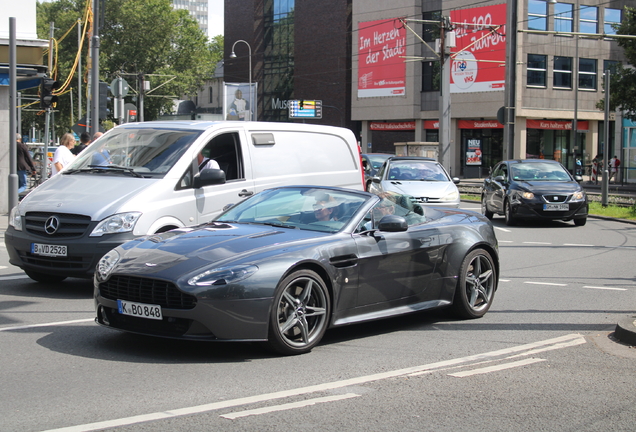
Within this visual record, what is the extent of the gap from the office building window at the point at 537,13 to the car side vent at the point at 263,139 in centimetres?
4677

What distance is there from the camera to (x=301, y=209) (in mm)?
7262

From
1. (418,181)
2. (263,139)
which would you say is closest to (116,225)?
(263,139)

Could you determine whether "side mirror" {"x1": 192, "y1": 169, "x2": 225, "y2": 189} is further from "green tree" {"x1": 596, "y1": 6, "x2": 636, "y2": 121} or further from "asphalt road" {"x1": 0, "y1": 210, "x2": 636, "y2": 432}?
"green tree" {"x1": 596, "y1": 6, "x2": 636, "y2": 121}

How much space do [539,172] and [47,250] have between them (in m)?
14.9

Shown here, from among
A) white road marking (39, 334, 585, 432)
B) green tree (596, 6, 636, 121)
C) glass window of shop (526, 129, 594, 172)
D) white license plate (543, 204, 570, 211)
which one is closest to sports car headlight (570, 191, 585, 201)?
white license plate (543, 204, 570, 211)

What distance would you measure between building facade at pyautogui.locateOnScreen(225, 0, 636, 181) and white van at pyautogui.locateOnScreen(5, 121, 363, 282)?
3615 centimetres

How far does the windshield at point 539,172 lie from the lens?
2058cm

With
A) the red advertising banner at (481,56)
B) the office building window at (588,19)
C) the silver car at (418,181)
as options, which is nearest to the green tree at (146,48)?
the red advertising banner at (481,56)

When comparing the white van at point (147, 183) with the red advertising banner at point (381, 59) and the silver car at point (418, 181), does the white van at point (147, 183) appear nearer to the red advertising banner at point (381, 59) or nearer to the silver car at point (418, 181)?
the silver car at point (418, 181)

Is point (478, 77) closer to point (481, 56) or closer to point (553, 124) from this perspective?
point (481, 56)

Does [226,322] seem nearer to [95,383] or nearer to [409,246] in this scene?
[95,383]

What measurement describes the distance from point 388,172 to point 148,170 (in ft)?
38.1

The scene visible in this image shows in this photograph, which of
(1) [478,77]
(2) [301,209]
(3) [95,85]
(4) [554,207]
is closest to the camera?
(2) [301,209]

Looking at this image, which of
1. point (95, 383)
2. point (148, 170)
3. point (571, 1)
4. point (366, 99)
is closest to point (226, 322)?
point (95, 383)
